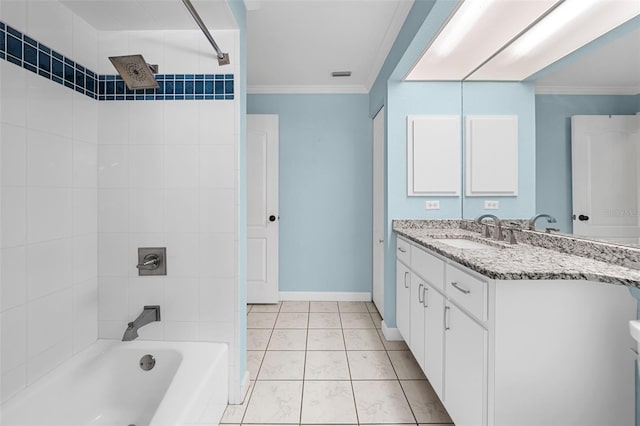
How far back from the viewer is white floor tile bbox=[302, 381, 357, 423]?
5.18ft

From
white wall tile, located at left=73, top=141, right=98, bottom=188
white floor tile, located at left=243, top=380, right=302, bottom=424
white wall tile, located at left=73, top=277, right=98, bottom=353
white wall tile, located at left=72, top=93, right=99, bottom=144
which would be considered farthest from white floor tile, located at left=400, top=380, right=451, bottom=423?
white wall tile, located at left=72, top=93, right=99, bottom=144

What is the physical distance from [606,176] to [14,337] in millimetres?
2572

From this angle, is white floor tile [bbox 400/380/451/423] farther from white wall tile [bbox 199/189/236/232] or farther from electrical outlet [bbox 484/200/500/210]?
white wall tile [bbox 199/189/236/232]

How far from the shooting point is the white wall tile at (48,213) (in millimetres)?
1301

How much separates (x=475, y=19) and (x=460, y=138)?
864 mm

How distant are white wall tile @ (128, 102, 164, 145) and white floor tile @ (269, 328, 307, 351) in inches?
66.9

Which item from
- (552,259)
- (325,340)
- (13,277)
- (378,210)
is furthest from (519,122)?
(13,277)

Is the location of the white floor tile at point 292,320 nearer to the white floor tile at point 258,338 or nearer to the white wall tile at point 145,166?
the white floor tile at point 258,338

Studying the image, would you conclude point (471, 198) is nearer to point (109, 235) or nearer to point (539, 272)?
point (539, 272)

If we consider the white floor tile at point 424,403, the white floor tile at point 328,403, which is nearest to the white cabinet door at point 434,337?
the white floor tile at point 424,403

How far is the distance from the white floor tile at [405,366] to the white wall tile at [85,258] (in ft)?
6.45

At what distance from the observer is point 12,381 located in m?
1.21

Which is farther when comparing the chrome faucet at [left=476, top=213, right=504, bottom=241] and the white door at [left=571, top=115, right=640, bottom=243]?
the chrome faucet at [left=476, top=213, right=504, bottom=241]

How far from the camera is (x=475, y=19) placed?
178 centimetres
